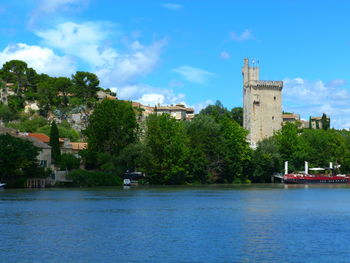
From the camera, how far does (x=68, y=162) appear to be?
8375cm

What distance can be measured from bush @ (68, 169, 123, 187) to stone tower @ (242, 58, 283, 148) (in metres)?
47.4

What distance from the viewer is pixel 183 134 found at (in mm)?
86000

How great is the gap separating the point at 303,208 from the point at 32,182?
36587 millimetres

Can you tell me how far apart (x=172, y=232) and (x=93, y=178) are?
153 ft

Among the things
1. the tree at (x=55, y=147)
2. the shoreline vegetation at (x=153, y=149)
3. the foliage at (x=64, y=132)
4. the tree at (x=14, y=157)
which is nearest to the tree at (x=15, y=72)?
the shoreline vegetation at (x=153, y=149)

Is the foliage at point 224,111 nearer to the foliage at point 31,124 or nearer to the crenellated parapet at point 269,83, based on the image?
the crenellated parapet at point 269,83

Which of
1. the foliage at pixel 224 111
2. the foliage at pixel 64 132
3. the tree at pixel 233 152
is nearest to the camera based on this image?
the tree at pixel 233 152

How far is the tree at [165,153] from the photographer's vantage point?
82188 millimetres

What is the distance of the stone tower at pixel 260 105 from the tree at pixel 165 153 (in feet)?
133

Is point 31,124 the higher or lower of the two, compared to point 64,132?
higher

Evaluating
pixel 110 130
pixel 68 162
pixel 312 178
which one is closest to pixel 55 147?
pixel 68 162

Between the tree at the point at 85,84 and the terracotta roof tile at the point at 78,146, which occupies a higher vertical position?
the tree at the point at 85,84

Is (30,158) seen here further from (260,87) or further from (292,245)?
(260,87)

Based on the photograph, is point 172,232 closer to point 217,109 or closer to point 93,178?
point 93,178
